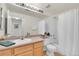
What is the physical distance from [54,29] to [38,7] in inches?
17.9

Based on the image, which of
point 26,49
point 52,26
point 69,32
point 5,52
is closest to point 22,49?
point 26,49

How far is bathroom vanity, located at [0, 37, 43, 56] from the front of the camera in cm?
159

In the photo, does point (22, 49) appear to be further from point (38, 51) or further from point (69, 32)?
point (69, 32)

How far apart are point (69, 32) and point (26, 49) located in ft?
2.55

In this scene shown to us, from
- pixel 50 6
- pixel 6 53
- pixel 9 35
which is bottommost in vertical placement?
pixel 6 53

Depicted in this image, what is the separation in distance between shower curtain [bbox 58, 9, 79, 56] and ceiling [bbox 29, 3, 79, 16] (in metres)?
0.07

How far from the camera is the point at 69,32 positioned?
70.1 inches

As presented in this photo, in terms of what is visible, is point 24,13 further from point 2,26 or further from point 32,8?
point 2,26

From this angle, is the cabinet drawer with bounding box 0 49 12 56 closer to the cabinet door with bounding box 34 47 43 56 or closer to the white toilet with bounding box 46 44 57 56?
the cabinet door with bounding box 34 47 43 56

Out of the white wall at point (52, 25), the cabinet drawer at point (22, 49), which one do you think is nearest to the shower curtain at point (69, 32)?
the white wall at point (52, 25)

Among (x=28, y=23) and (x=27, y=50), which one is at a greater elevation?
(x=28, y=23)

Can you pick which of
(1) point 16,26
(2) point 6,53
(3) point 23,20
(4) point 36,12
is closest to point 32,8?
(4) point 36,12

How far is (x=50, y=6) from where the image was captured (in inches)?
67.8

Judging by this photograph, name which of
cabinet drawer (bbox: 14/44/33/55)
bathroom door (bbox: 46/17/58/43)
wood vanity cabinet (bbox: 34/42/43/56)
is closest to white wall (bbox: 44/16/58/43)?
bathroom door (bbox: 46/17/58/43)
